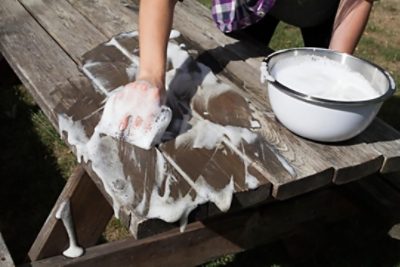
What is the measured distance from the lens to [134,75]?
182 cm

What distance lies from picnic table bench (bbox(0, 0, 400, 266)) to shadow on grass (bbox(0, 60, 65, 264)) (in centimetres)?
70

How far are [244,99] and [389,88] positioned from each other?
383 millimetres

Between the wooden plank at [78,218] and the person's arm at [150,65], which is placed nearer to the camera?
the person's arm at [150,65]

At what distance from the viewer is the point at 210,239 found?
1.75 m

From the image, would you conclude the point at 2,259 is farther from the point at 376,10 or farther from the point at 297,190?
the point at 376,10

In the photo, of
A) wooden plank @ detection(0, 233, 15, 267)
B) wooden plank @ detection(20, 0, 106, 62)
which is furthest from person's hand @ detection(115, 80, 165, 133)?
wooden plank @ detection(20, 0, 106, 62)

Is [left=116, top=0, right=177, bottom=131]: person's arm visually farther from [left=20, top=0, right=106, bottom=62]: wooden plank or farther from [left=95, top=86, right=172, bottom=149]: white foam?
[left=20, top=0, right=106, bottom=62]: wooden plank

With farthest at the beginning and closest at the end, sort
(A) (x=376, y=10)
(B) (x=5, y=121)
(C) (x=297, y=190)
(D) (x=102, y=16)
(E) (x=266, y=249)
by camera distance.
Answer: (A) (x=376, y=10) < (B) (x=5, y=121) < (E) (x=266, y=249) < (D) (x=102, y=16) < (C) (x=297, y=190)

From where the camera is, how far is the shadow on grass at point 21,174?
2430 millimetres

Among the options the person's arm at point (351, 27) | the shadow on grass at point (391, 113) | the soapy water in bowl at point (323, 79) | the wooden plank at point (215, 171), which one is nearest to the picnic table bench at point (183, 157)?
the wooden plank at point (215, 171)

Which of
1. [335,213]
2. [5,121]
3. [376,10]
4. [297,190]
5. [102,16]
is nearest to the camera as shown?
[297,190]

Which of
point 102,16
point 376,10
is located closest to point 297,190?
point 102,16

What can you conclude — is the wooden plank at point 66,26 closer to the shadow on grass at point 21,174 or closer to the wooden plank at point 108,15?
the wooden plank at point 108,15

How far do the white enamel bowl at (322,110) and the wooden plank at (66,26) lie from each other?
68 cm
